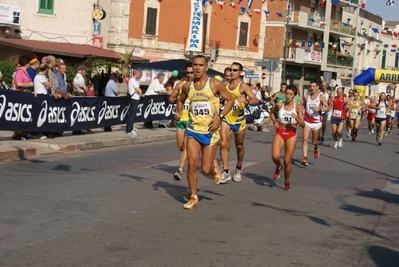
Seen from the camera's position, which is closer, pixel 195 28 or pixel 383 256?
pixel 383 256

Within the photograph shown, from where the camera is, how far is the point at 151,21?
4362 cm

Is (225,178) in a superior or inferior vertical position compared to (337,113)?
inferior

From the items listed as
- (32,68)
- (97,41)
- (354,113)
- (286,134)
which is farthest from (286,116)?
(97,41)

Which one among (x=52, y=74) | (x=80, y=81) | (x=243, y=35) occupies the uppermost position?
(x=243, y=35)

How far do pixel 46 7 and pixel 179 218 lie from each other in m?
29.2

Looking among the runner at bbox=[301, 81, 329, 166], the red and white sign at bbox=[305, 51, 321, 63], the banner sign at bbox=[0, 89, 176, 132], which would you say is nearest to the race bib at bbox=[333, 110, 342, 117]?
the runner at bbox=[301, 81, 329, 166]

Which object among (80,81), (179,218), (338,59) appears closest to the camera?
(179,218)

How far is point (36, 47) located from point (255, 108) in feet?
32.3

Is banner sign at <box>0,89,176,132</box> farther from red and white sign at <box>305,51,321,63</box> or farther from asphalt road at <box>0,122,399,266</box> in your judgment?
red and white sign at <box>305,51,321,63</box>

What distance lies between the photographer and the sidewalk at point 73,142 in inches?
593

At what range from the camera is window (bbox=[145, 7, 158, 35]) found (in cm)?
4347

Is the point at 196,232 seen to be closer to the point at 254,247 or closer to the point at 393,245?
the point at 254,247

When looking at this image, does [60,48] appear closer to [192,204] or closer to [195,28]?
[195,28]

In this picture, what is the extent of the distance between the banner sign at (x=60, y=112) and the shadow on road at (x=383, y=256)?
981 centimetres
